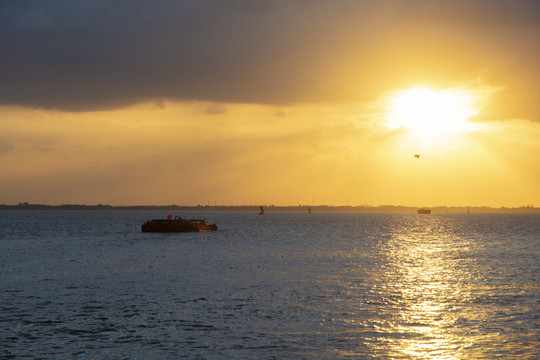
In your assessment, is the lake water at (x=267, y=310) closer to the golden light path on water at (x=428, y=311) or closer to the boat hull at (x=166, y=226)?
the golden light path on water at (x=428, y=311)

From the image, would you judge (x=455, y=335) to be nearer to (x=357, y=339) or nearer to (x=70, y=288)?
(x=357, y=339)

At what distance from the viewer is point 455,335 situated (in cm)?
3161

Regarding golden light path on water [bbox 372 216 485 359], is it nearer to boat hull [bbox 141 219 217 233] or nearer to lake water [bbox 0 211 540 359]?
lake water [bbox 0 211 540 359]

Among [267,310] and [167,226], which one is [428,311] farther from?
[167,226]

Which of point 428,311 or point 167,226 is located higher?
point 167,226

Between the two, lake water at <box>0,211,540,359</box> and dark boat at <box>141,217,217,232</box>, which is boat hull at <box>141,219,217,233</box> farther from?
lake water at <box>0,211,540,359</box>

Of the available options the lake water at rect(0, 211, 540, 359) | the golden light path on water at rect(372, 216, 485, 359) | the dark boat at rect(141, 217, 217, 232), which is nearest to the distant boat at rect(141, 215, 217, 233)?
the dark boat at rect(141, 217, 217, 232)

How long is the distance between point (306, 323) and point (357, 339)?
14.9ft

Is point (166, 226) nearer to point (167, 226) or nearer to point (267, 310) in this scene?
point (167, 226)

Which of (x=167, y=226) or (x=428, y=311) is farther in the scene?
(x=167, y=226)

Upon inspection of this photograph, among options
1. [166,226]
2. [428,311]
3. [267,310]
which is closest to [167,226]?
[166,226]

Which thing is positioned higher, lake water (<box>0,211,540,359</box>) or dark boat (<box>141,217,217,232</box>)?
dark boat (<box>141,217,217,232</box>)

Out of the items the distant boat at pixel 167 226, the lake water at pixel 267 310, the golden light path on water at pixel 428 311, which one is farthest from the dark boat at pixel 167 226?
the golden light path on water at pixel 428 311

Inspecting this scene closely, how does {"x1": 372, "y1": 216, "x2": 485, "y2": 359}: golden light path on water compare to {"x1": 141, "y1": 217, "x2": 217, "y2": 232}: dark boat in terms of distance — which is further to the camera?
{"x1": 141, "y1": 217, "x2": 217, "y2": 232}: dark boat
